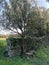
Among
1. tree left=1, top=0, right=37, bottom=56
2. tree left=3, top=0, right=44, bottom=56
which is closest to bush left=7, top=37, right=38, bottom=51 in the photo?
tree left=3, top=0, right=44, bottom=56

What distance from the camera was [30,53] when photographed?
444 inches

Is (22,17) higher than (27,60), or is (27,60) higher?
(22,17)

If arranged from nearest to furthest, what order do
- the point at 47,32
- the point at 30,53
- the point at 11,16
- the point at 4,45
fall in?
1. the point at 11,16
2. the point at 30,53
3. the point at 4,45
4. the point at 47,32

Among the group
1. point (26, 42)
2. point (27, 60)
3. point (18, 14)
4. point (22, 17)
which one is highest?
point (18, 14)

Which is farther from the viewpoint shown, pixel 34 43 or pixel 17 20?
pixel 34 43

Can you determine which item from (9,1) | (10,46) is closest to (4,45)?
(10,46)

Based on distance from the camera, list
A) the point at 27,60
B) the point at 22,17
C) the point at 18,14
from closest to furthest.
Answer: the point at 27,60, the point at 18,14, the point at 22,17

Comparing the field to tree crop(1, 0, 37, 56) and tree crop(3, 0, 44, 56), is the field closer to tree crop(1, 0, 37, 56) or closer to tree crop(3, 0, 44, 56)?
tree crop(3, 0, 44, 56)

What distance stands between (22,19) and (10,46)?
5.42 feet

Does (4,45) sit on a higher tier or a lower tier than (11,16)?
lower

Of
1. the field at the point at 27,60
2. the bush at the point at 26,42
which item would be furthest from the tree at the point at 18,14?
the field at the point at 27,60

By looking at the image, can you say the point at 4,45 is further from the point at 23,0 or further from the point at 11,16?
the point at 23,0

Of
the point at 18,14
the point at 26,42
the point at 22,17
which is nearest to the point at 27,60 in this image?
the point at 26,42

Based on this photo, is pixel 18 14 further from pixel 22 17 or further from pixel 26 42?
pixel 26 42
